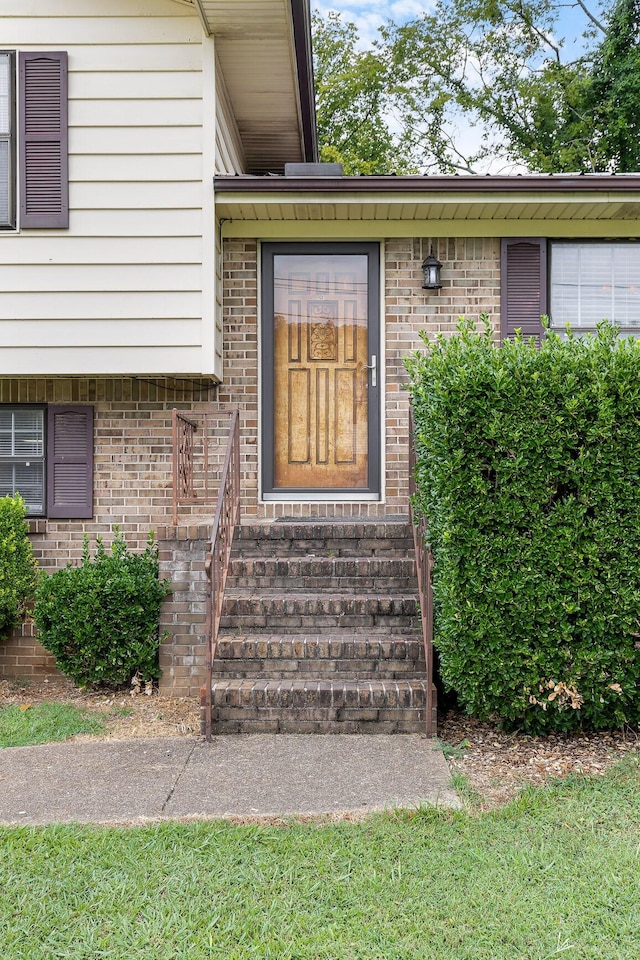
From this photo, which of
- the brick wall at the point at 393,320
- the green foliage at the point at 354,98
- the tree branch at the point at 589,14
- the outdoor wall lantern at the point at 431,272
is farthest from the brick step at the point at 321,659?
the tree branch at the point at 589,14

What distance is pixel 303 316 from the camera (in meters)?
6.32

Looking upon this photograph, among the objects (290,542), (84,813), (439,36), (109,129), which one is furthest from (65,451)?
(439,36)

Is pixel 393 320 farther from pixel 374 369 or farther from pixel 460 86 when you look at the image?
pixel 460 86

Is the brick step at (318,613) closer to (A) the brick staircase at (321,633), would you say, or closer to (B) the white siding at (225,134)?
(A) the brick staircase at (321,633)

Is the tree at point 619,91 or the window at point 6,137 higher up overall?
the tree at point 619,91

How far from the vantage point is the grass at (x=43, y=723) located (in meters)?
4.41

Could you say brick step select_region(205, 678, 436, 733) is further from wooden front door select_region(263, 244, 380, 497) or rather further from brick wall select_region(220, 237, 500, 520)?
wooden front door select_region(263, 244, 380, 497)

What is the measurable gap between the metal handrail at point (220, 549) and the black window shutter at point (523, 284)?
263 centimetres

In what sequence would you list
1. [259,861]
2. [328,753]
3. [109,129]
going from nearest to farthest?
1. [259,861]
2. [328,753]
3. [109,129]

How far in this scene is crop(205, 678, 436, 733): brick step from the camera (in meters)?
4.17

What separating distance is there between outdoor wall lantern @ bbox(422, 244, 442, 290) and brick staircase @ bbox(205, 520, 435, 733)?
6.91ft

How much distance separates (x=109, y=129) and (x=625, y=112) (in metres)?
13.3

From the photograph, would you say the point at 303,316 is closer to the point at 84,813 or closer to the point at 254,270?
the point at 254,270

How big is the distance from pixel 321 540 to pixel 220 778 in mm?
2062
